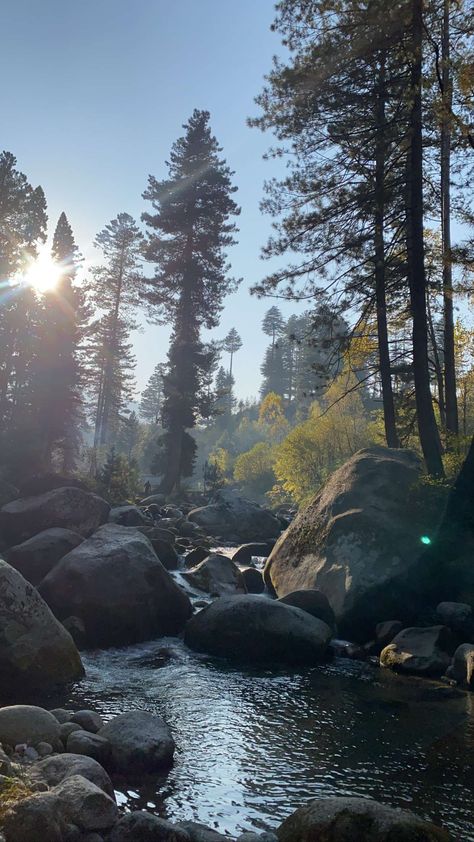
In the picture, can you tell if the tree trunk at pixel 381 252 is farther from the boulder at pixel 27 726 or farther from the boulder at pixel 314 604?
the boulder at pixel 27 726

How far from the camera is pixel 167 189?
32.9 meters

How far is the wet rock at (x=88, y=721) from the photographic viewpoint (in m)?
6.15

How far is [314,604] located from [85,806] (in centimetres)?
707

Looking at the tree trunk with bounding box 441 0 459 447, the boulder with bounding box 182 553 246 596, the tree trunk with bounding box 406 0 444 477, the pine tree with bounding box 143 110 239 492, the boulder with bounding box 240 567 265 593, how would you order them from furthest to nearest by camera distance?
the pine tree with bounding box 143 110 239 492 < the tree trunk with bounding box 441 0 459 447 < the boulder with bounding box 240 567 265 593 < the boulder with bounding box 182 553 246 596 < the tree trunk with bounding box 406 0 444 477

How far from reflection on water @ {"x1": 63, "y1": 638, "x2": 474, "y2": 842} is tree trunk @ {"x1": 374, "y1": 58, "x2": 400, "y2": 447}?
912 centimetres

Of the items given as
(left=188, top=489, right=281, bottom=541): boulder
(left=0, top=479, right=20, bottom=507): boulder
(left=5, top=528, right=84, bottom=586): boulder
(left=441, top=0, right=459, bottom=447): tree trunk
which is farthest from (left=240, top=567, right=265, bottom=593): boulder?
(left=188, top=489, right=281, bottom=541): boulder

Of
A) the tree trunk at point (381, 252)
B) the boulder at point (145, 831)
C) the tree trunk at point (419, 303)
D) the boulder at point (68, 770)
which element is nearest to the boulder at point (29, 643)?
the boulder at point (68, 770)

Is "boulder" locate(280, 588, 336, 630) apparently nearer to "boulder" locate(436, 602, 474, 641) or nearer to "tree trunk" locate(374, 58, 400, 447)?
"boulder" locate(436, 602, 474, 641)

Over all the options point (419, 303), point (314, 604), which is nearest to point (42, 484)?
point (314, 604)

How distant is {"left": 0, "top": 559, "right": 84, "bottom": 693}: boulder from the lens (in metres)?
7.62

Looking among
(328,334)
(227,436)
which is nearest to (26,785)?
(328,334)

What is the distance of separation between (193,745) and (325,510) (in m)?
7.17

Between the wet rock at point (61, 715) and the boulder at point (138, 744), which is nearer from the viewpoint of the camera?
the boulder at point (138, 744)

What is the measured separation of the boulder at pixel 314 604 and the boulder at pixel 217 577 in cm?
302
